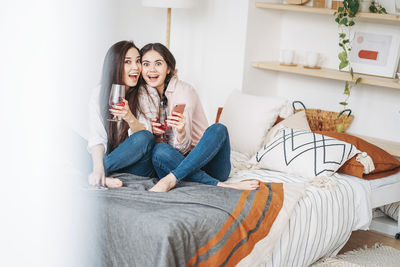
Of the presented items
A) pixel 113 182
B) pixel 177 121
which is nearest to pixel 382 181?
pixel 177 121

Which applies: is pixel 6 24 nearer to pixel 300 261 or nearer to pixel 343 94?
pixel 300 261

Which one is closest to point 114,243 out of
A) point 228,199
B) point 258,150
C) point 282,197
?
point 228,199

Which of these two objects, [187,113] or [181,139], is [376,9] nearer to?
[187,113]

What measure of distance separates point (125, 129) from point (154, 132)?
0.40 ft

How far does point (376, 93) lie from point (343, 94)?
0.20 metres

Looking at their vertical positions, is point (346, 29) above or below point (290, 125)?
above

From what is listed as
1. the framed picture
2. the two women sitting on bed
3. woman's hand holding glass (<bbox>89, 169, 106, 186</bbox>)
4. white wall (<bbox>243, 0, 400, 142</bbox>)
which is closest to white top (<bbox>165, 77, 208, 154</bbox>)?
the two women sitting on bed

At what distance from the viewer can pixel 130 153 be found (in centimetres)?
181

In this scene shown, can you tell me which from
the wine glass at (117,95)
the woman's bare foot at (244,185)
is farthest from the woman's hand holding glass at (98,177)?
the woman's bare foot at (244,185)

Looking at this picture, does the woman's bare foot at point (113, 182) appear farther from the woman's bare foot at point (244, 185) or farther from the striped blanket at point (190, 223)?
the woman's bare foot at point (244, 185)

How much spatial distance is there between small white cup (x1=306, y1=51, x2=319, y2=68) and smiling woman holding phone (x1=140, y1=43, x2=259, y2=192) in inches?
39.0

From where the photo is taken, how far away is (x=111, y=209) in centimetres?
143

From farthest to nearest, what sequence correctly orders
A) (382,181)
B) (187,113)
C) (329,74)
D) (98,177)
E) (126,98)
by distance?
(329,74)
(382,181)
(187,113)
(126,98)
(98,177)

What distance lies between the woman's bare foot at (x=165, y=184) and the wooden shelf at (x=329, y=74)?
1325 millimetres
